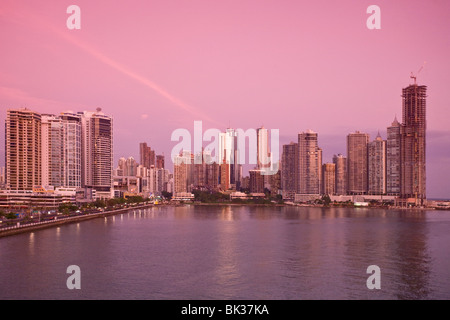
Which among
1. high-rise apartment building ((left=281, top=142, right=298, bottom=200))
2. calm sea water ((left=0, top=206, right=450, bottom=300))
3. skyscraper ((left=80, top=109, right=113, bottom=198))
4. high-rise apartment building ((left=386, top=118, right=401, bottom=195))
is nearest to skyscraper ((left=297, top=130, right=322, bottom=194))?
high-rise apartment building ((left=281, top=142, right=298, bottom=200))

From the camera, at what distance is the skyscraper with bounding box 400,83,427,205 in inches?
5778

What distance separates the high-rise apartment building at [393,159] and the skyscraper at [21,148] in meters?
123

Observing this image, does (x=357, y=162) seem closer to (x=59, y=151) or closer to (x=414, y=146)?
(x=414, y=146)

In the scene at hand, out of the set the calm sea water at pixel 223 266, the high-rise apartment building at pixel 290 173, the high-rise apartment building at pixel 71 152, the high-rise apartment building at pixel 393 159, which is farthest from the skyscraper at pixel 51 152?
the high-rise apartment building at pixel 393 159

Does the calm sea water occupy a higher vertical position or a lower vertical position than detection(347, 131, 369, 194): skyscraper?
lower

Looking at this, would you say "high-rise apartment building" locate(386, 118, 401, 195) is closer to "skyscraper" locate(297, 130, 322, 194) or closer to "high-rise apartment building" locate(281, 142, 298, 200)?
"skyscraper" locate(297, 130, 322, 194)

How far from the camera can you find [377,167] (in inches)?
6732

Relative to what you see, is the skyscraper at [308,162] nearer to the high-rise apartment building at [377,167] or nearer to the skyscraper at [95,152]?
the high-rise apartment building at [377,167]

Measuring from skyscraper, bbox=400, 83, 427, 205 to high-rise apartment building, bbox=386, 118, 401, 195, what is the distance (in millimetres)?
6623

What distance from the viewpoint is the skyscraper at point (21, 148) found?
111 m

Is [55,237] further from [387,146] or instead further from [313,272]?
[387,146]

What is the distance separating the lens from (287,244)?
4362 cm
